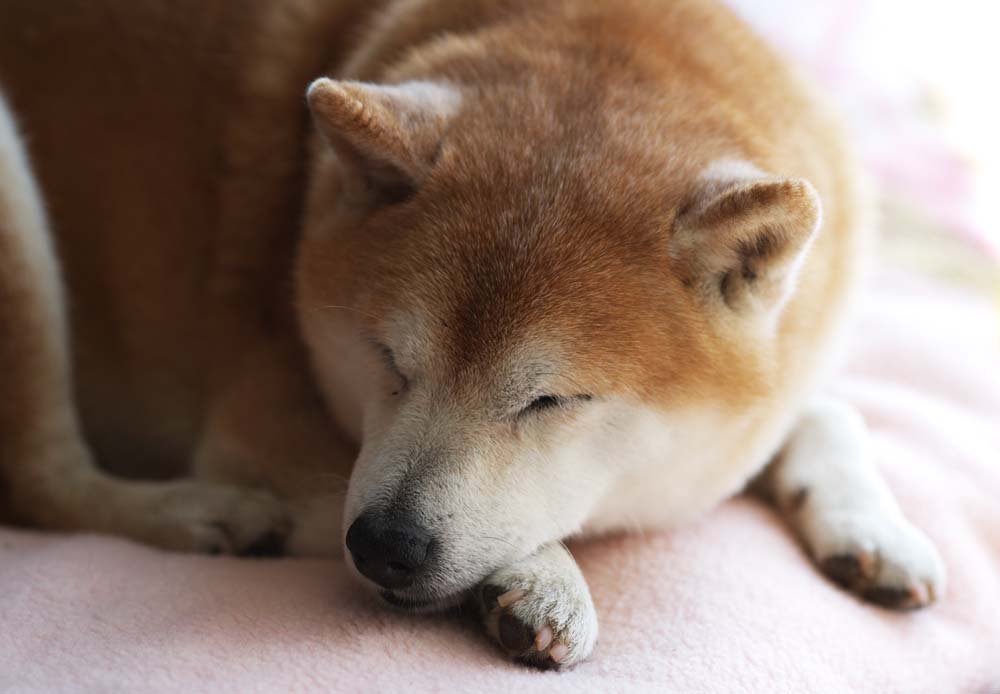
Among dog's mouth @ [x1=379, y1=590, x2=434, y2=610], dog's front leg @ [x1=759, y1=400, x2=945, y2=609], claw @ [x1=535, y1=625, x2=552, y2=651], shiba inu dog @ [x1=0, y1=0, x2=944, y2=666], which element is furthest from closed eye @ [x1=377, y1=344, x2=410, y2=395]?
dog's front leg @ [x1=759, y1=400, x2=945, y2=609]

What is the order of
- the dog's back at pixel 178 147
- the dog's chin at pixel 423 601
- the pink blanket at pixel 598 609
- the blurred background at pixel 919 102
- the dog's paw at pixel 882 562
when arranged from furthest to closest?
1. the blurred background at pixel 919 102
2. the dog's back at pixel 178 147
3. the dog's paw at pixel 882 562
4. the dog's chin at pixel 423 601
5. the pink blanket at pixel 598 609

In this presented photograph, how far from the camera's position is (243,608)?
1397 millimetres

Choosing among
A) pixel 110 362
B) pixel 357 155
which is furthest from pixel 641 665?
pixel 110 362

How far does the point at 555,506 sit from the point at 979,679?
0.74 meters

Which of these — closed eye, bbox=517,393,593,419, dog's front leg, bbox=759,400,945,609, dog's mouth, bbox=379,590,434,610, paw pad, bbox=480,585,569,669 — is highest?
closed eye, bbox=517,393,593,419

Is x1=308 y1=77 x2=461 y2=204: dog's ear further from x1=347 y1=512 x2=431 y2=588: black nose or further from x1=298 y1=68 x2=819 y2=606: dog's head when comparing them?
x1=347 y1=512 x2=431 y2=588: black nose

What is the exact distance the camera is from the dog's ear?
141 centimetres

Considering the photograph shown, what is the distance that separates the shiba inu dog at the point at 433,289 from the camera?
4.47 feet

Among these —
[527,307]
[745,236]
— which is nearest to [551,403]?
[527,307]

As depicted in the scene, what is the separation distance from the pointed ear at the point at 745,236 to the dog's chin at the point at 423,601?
0.55 metres

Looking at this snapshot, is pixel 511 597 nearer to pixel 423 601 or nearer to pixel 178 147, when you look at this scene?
pixel 423 601

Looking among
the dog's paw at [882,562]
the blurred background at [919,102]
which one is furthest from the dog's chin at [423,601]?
the blurred background at [919,102]

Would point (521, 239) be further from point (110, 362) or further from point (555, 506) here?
point (110, 362)

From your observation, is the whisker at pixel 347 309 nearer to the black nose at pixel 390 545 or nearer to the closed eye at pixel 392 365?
the closed eye at pixel 392 365
